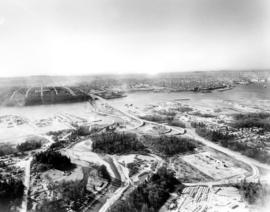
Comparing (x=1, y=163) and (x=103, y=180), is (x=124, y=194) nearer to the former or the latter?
(x=103, y=180)

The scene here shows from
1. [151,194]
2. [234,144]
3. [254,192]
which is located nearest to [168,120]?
[234,144]

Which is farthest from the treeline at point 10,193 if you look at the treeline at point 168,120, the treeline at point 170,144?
the treeline at point 168,120

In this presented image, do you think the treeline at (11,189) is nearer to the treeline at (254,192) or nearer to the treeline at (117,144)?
the treeline at (117,144)

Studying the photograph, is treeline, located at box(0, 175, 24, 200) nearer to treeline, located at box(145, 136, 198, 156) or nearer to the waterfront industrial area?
the waterfront industrial area

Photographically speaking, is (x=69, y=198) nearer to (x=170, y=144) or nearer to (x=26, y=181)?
(x=26, y=181)

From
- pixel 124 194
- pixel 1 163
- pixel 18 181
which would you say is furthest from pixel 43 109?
pixel 124 194

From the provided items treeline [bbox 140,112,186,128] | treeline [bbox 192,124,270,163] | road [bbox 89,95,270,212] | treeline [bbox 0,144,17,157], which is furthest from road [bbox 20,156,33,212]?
treeline [bbox 140,112,186,128]
